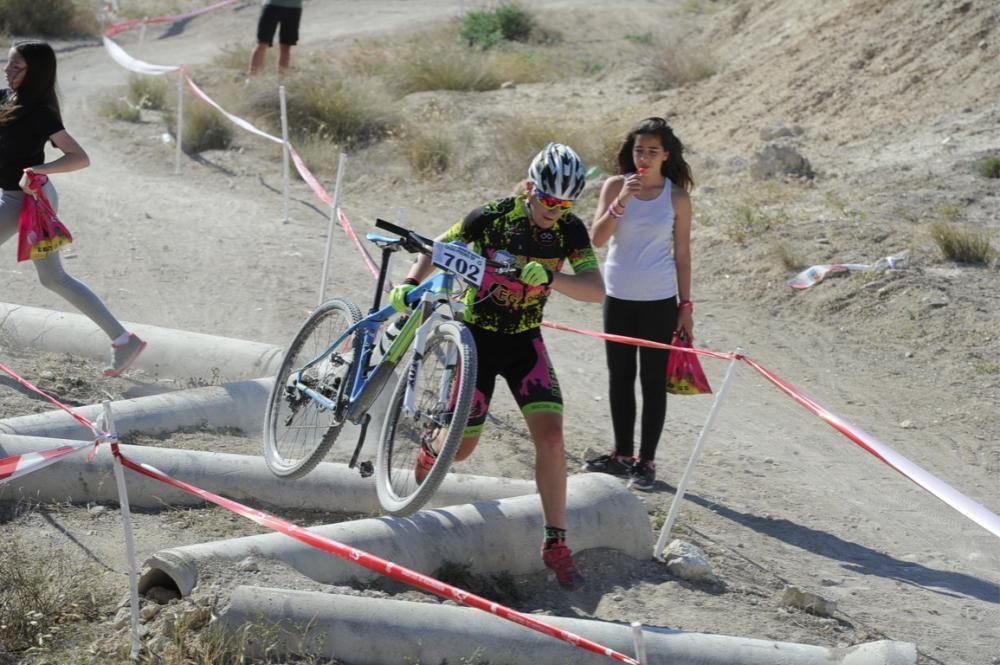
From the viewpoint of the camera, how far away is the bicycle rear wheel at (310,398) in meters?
5.65

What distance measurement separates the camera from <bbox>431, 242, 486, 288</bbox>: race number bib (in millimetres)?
5137

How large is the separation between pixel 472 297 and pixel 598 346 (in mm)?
4328

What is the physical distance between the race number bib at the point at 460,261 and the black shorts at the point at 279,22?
457 inches

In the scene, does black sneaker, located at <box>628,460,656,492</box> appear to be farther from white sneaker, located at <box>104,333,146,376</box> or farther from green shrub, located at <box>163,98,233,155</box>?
green shrub, located at <box>163,98,233,155</box>

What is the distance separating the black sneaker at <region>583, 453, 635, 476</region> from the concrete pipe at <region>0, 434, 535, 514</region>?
0.95 m

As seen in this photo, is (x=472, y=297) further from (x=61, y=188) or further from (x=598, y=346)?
(x=61, y=188)

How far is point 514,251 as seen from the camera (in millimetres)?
5398

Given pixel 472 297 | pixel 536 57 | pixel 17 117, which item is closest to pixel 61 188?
pixel 17 117

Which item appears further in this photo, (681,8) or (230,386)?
(681,8)

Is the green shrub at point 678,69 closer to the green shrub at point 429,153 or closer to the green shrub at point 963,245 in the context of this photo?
the green shrub at point 429,153

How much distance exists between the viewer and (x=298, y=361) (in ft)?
20.9

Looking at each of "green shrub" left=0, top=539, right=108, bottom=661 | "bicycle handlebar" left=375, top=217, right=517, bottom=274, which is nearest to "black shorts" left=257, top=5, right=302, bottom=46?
"bicycle handlebar" left=375, top=217, right=517, bottom=274

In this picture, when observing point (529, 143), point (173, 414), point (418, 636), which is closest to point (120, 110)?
point (529, 143)

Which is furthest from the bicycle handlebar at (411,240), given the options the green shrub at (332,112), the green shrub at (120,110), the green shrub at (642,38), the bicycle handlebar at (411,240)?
the green shrub at (642,38)
